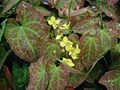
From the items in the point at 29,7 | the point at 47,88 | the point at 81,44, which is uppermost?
the point at 29,7

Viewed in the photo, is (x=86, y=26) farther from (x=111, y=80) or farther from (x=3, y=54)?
(x=3, y=54)

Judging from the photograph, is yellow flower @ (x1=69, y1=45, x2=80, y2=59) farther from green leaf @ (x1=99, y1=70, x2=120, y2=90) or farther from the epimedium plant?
green leaf @ (x1=99, y1=70, x2=120, y2=90)

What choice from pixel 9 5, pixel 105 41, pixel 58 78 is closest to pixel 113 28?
pixel 105 41

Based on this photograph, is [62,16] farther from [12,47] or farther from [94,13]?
[12,47]

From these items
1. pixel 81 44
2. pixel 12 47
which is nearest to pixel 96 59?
pixel 81 44

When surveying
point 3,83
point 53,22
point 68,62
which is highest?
point 53,22

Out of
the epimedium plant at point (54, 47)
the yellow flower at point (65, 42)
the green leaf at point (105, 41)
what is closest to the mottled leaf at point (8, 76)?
the epimedium plant at point (54, 47)
